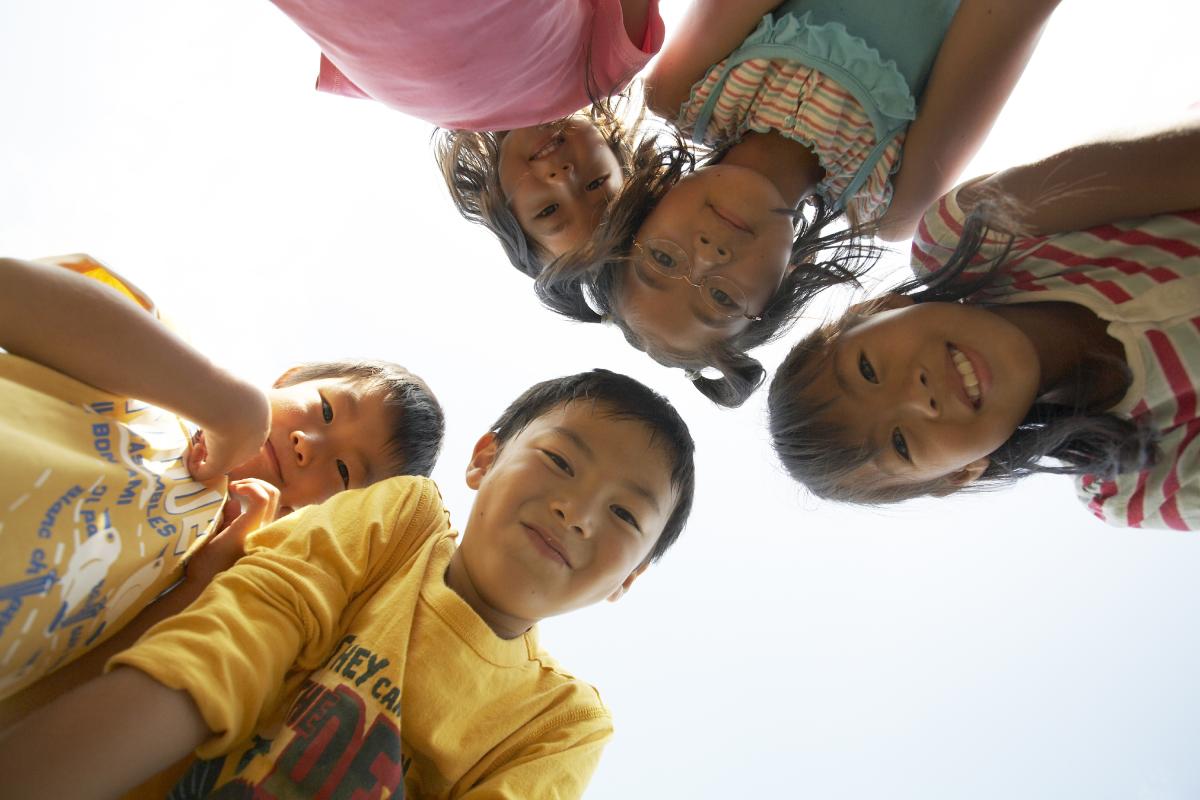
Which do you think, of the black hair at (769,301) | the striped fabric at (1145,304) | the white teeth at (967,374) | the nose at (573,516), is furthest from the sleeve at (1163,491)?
the nose at (573,516)

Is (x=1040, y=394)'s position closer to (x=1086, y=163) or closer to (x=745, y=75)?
(x=1086, y=163)

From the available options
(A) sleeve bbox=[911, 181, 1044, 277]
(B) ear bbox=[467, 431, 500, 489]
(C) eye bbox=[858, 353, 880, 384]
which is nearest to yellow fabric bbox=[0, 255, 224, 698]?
(B) ear bbox=[467, 431, 500, 489]

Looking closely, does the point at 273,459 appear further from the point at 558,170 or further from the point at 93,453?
the point at 558,170

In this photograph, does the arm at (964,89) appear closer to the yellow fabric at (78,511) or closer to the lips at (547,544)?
the lips at (547,544)

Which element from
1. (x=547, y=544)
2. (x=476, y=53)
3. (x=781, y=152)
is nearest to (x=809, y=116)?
(x=781, y=152)

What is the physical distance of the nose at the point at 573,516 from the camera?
2.49 ft

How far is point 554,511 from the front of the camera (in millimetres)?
766

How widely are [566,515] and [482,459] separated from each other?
0.22 metres

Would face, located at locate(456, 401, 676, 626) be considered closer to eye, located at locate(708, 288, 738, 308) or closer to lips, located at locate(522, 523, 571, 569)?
lips, located at locate(522, 523, 571, 569)

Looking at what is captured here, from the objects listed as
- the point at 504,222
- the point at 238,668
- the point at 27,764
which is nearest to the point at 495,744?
the point at 238,668

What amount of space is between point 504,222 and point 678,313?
12.6 inches

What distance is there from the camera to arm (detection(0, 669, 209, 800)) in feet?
1.62

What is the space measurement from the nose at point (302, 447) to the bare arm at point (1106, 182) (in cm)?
88

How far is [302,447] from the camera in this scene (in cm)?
95
